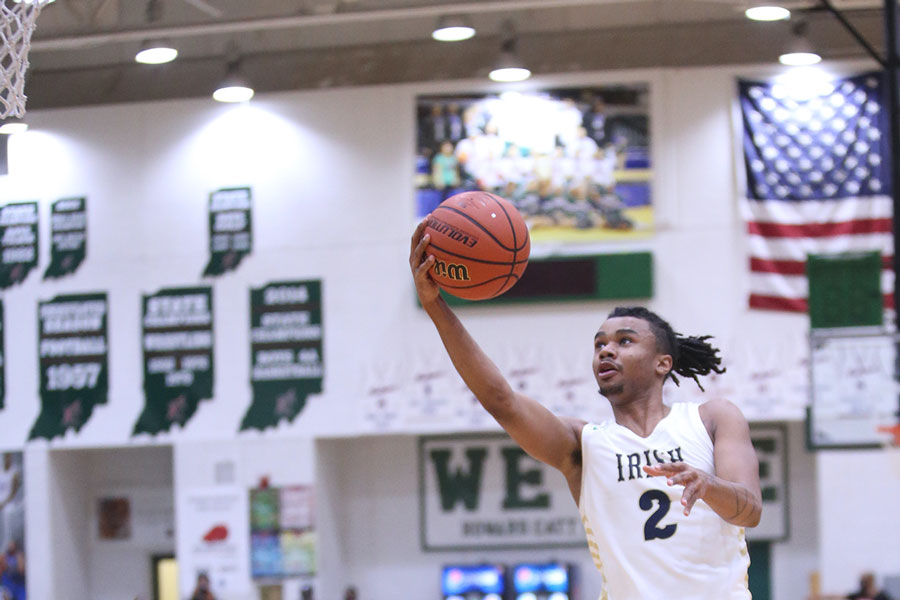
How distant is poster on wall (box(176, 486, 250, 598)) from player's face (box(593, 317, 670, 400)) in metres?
10.2

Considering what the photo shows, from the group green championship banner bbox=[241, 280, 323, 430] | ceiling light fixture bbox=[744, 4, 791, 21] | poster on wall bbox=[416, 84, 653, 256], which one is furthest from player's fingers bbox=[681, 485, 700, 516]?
green championship banner bbox=[241, 280, 323, 430]

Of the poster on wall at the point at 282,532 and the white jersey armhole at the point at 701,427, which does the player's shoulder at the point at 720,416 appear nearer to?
the white jersey armhole at the point at 701,427

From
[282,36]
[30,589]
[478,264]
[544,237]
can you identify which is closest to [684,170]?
[544,237]

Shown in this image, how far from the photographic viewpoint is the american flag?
41.0 ft

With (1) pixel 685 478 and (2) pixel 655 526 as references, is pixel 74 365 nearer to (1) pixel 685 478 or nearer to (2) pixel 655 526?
(2) pixel 655 526

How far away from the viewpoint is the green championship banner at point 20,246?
13.8m

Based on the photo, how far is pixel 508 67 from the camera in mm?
11758

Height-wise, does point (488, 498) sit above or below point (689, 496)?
below

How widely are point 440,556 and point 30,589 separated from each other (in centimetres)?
440

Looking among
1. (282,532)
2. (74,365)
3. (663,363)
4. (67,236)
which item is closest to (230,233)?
(67,236)

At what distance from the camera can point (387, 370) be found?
42.7 feet

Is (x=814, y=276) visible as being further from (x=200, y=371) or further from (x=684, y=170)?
(x=200, y=371)

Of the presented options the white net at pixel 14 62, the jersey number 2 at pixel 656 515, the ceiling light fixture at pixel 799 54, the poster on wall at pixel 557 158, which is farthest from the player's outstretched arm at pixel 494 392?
the poster on wall at pixel 557 158

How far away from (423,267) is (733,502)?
100 centimetres
